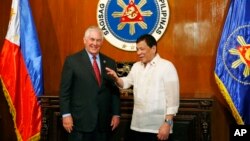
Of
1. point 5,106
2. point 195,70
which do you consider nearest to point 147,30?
point 195,70

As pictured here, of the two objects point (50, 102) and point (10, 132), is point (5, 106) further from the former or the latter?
point (50, 102)

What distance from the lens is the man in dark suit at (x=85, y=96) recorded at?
245 cm

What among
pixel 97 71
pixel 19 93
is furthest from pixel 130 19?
pixel 19 93

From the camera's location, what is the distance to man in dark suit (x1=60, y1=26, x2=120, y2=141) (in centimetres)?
245

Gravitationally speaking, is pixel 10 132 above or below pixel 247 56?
below

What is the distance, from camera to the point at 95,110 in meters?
2.47

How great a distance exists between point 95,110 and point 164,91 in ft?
1.68

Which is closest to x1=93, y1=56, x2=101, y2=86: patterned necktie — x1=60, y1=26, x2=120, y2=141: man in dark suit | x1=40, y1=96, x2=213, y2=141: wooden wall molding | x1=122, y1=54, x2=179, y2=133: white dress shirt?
x1=60, y1=26, x2=120, y2=141: man in dark suit

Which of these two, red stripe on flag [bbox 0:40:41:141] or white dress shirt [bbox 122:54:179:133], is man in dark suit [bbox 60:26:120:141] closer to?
white dress shirt [bbox 122:54:179:133]

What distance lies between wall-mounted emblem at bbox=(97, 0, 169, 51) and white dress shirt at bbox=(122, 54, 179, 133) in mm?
1112

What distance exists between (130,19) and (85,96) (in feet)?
4.56

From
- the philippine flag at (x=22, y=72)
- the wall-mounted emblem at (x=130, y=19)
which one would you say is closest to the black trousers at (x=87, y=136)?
the philippine flag at (x=22, y=72)

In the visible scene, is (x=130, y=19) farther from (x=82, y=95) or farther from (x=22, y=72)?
(x=82, y=95)

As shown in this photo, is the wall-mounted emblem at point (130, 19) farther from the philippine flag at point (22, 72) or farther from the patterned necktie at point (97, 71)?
the patterned necktie at point (97, 71)
